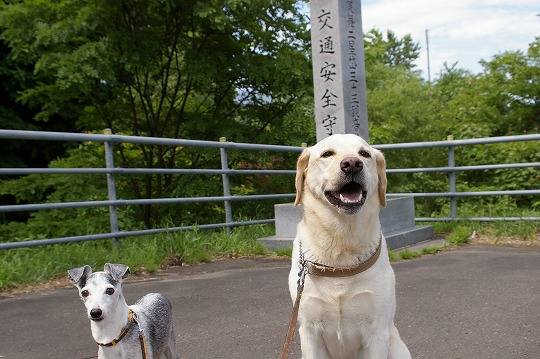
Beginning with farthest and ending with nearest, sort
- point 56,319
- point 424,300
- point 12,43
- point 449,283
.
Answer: point 12,43 < point 449,283 < point 424,300 < point 56,319

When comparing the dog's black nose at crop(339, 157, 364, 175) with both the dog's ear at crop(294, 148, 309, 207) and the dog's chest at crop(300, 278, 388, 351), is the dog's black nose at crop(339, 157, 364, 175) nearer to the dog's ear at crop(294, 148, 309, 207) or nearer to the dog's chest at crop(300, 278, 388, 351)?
the dog's ear at crop(294, 148, 309, 207)

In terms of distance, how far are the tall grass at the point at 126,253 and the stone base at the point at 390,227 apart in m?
0.34

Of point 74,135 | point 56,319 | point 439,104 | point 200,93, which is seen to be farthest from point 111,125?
point 439,104

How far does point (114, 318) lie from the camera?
2.78 metres

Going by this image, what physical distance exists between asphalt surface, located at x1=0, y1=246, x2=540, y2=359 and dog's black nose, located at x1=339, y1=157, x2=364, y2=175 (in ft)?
5.59

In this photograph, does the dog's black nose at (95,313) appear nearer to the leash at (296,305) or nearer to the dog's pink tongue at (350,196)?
the leash at (296,305)

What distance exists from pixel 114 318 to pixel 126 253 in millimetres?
4030

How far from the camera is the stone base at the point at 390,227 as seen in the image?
8047mm

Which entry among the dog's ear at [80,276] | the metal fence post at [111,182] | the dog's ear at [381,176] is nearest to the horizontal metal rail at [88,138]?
the metal fence post at [111,182]

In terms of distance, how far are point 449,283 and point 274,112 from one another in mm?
6376

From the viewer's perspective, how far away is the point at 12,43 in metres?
9.84

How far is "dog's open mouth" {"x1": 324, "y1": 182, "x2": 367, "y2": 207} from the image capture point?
2.85 metres

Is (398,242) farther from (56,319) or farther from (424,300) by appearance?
(56,319)

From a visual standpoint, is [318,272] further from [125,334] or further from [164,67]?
[164,67]
